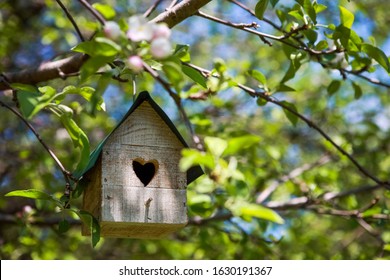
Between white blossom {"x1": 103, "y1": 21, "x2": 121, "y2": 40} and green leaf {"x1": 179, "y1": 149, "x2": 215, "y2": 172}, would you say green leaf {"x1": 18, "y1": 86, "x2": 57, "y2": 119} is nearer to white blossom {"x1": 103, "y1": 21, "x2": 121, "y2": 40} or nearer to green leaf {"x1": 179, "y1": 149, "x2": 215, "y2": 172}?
white blossom {"x1": 103, "y1": 21, "x2": 121, "y2": 40}

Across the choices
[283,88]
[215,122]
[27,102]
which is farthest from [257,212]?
[215,122]

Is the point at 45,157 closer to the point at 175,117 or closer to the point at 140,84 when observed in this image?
the point at 140,84

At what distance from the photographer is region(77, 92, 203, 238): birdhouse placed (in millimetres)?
1984

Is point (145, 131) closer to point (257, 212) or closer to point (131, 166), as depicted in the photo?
point (131, 166)

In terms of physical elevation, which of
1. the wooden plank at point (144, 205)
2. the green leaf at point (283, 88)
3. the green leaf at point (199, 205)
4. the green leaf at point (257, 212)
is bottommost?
the green leaf at point (257, 212)

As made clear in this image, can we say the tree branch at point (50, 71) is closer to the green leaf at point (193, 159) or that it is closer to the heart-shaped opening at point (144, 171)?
the heart-shaped opening at point (144, 171)

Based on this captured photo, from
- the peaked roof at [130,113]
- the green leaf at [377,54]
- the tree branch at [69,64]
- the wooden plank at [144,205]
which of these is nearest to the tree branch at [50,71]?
the tree branch at [69,64]

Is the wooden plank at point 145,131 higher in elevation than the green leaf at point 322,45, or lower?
lower

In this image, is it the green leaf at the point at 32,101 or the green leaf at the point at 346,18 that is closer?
the green leaf at the point at 32,101

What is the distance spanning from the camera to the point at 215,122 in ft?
16.1

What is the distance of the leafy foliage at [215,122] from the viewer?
1.54m

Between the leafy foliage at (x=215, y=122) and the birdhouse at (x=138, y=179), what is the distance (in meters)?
0.09
